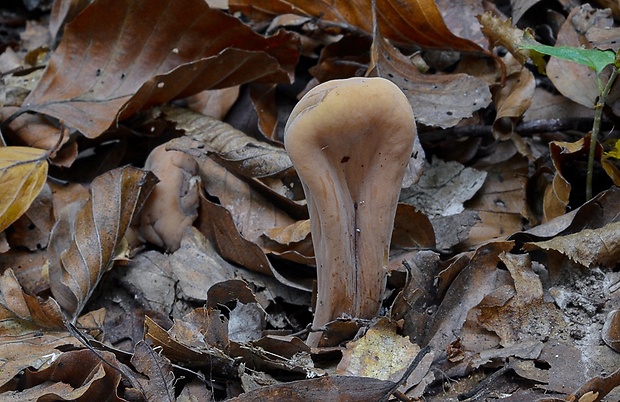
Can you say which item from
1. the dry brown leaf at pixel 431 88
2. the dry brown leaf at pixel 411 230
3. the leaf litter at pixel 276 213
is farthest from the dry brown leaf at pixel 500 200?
the dry brown leaf at pixel 431 88

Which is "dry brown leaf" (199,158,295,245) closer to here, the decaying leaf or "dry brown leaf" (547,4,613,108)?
the decaying leaf

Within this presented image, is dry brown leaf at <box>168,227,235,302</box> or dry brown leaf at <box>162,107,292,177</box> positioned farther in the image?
dry brown leaf at <box>162,107,292,177</box>

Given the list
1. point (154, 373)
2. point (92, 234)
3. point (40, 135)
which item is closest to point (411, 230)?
point (154, 373)

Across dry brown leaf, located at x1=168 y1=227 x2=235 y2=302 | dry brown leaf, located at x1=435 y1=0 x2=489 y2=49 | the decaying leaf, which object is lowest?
dry brown leaf, located at x1=168 y1=227 x2=235 y2=302

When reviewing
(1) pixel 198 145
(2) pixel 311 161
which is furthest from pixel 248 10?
(2) pixel 311 161

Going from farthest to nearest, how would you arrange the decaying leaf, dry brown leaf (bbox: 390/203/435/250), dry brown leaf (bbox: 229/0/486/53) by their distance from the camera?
dry brown leaf (bbox: 229/0/486/53)
dry brown leaf (bbox: 390/203/435/250)
the decaying leaf

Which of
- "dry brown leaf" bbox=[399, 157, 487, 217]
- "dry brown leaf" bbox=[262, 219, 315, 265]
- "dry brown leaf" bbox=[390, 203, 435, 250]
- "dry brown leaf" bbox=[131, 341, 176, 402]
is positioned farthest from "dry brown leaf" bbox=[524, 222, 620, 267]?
"dry brown leaf" bbox=[131, 341, 176, 402]

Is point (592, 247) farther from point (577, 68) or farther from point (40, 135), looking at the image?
point (40, 135)
